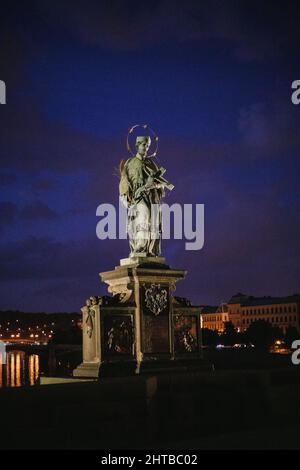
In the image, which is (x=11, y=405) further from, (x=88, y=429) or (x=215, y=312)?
(x=215, y=312)

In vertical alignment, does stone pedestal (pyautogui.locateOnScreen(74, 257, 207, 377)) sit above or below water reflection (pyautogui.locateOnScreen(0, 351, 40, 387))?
above

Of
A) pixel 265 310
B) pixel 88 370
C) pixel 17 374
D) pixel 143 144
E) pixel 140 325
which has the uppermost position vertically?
pixel 143 144

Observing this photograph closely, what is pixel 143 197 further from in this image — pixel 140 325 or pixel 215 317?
pixel 215 317

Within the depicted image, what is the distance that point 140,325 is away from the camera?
15.6 meters

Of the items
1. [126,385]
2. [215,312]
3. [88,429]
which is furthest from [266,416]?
[215,312]

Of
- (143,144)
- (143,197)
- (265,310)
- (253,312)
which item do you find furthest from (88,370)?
(253,312)

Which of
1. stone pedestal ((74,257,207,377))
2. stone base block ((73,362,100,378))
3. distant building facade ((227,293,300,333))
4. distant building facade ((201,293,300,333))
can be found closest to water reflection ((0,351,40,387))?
stone pedestal ((74,257,207,377))

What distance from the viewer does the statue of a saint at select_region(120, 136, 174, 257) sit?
16516 millimetres

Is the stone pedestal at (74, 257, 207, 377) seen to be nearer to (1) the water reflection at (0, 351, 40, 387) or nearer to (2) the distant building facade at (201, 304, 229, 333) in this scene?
(1) the water reflection at (0, 351, 40, 387)

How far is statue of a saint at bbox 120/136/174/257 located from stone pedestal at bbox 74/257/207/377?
455 millimetres

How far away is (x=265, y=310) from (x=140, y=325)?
467 feet

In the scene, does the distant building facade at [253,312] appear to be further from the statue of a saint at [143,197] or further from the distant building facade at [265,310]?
the statue of a saint at [143,197]

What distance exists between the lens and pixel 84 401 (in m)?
12.0
